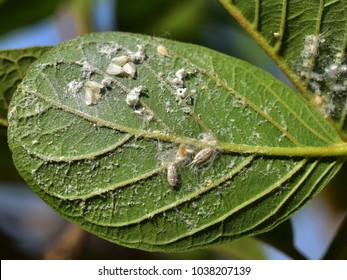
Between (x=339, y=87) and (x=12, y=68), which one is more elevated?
(x=339, y=87)

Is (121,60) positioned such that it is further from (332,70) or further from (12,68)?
(332,70)

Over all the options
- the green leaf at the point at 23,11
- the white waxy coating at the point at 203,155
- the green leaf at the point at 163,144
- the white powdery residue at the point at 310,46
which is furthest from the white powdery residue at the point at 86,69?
the green leaf at the point at 23,11

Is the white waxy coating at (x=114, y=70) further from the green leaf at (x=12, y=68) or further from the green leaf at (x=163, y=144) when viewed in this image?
the green leaf at (x=12, y=68)

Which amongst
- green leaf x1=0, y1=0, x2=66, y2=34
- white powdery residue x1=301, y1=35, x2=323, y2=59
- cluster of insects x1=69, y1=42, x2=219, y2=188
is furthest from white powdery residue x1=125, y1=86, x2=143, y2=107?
green leaf x1=0, y1=0, x2=66, y2=34

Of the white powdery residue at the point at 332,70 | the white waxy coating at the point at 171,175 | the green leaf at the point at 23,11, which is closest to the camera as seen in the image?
the white waxy coating at the point at 171,175

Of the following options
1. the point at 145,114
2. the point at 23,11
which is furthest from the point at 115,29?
the point at 145,114

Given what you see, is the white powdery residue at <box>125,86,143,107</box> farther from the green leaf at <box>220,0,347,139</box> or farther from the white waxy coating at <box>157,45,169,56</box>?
the green leaf at <box>220,0,347,139</box>
